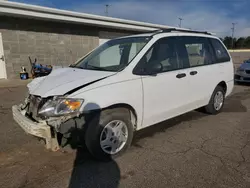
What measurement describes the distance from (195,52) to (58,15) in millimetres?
7550

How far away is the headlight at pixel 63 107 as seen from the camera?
2635 millimetres

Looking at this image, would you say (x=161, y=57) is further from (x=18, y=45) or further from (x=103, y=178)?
(x=18, y=45)

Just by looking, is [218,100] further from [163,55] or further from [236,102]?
[163,55]

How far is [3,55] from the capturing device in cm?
946

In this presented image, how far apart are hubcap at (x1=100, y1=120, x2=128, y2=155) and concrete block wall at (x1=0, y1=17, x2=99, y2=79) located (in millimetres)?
8610

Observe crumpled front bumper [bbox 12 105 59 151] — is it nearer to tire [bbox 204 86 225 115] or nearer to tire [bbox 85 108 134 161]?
tire [bbox 85 108 134 161]

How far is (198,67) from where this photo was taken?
433 centimetres

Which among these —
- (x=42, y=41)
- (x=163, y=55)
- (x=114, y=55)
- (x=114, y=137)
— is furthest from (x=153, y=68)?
(x=42, y=41)

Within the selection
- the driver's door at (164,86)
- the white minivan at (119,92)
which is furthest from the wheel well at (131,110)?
the driver's door at (164,86)

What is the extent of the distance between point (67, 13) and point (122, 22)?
362cm

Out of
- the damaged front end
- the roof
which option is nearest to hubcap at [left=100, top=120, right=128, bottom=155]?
the damaged front end

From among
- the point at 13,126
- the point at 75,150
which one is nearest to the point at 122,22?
the point at 13,126

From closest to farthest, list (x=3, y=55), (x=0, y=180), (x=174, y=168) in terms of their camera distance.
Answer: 1. (x=0, y=180)
2. (x=174, y=168)
3. (x=3, y=55)

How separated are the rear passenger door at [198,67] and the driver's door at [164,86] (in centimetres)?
19
